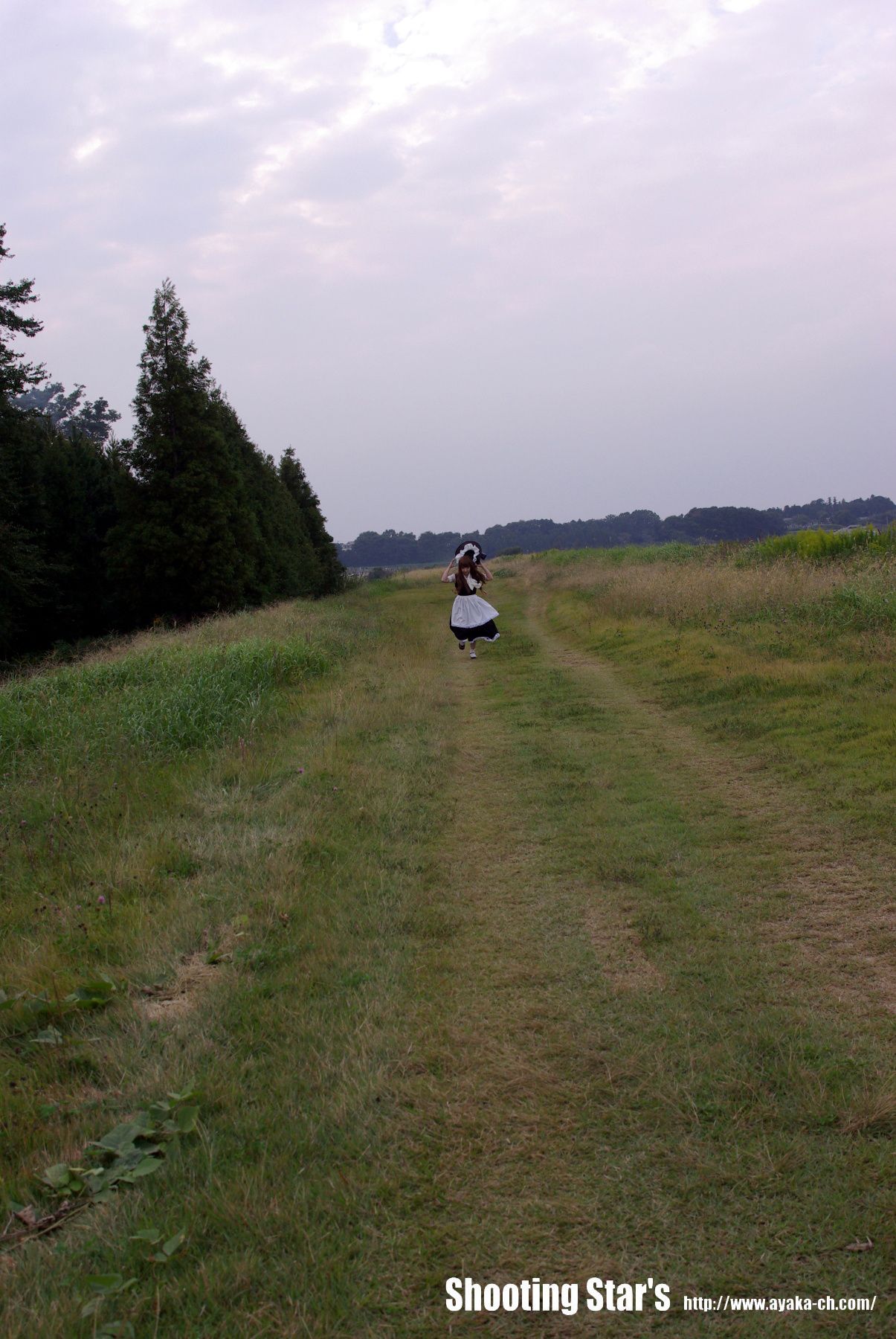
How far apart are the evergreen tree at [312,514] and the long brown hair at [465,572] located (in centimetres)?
2662

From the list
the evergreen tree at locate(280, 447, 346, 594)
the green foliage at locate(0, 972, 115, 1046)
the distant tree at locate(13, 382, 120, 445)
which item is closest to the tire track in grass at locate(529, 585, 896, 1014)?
the green foliage at locate(0, 972, 115, 1046)

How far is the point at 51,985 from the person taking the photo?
4.04 meters

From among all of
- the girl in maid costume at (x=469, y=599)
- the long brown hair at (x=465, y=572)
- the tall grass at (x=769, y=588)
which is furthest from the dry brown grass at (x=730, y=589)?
the long brown hair at (x=465, y=572)

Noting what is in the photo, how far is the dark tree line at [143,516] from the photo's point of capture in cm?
2523

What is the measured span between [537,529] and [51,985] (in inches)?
4783

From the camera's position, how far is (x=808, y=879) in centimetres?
476

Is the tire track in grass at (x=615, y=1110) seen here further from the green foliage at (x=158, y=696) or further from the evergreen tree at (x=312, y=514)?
the evergreen tree at (x=312, y=514)

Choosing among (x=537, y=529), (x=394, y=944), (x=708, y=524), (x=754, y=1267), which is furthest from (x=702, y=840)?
(x=537, y=529)

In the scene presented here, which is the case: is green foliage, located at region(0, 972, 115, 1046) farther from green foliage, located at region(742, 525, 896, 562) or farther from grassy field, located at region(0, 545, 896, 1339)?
green foliage, located at region(742, 525, 896, 562)

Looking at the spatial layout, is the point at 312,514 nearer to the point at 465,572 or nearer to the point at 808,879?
the point at 465,572

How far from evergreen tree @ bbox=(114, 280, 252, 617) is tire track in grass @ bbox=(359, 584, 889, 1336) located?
2248cm

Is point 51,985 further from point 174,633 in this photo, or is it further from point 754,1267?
point 174,633

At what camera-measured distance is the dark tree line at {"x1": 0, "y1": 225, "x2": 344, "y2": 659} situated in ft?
82.8

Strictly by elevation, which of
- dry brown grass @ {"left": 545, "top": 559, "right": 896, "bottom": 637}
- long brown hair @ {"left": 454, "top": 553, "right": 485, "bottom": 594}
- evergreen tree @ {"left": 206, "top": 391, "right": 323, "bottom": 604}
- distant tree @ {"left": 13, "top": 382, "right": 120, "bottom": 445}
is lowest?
dry brown grass @ {"left": 545, "top": 559, "right": 896, "bottom": 637}
